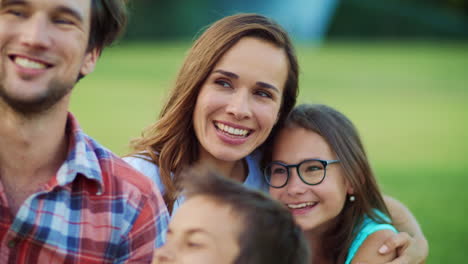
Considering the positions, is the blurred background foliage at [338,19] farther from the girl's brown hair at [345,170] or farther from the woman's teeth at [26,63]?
the woman's teeth at [26,63]

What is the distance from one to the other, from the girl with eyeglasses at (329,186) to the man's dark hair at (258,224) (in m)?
1.22

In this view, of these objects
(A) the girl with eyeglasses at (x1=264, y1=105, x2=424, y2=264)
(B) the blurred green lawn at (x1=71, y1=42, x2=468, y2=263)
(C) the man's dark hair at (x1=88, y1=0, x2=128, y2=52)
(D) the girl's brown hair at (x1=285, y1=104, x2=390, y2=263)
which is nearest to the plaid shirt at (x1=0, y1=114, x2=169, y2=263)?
(C) the man's dark hair at (x1=88, y1=0, x2=128, y2=52)

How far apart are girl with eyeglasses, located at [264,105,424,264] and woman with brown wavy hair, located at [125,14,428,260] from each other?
142 mm

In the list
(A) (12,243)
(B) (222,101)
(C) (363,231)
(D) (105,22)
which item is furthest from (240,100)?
(A) (12,243)

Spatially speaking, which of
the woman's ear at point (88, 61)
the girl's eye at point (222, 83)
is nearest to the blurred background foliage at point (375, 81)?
the girl's eye at point (222, 83)

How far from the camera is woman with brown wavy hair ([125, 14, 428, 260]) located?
3.61 m

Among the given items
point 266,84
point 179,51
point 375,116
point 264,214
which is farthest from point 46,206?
point 179,51

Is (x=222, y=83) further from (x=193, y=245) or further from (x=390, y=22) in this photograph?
(x=390, y=22)

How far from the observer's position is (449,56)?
81.9ft

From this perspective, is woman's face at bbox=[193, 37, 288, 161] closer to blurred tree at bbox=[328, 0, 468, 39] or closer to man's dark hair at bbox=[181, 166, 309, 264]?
man's dark hair at bbox=[181, 166, 309, 264]

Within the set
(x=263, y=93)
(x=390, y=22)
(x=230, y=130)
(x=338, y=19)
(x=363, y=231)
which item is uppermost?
(x=390, y=22)

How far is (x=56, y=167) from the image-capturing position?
8.67 feet

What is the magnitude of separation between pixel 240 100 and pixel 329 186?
78 centimetres

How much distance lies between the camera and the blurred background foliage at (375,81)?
8484 mm
